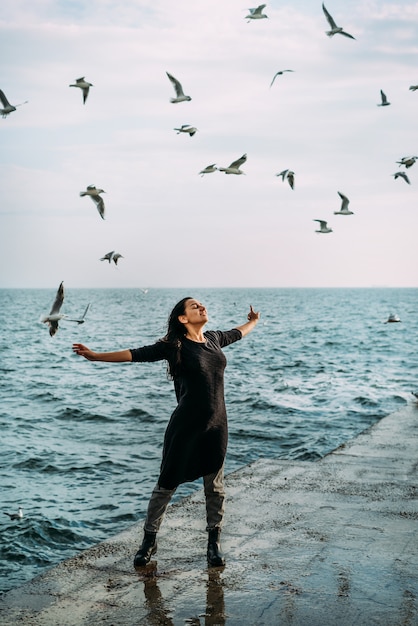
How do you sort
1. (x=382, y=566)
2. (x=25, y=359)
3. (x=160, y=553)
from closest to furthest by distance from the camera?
(x=382, y=566)
(x=160, y=553)
(x=25, y=359)

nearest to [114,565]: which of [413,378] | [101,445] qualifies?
[101,445]

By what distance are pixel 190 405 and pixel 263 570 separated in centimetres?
133

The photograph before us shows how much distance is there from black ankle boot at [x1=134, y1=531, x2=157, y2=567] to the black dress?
445mm

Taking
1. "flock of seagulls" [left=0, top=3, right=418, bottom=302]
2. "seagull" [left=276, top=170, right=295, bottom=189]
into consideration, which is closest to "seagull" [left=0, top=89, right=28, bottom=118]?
"flock of seagulls" [left=0, top=3, right=418, bottom=302]

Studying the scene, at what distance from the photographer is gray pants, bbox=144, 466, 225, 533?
5270mm

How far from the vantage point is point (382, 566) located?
209 inches

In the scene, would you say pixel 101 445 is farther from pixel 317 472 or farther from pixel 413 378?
pixel 413 378

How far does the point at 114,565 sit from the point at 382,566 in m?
1.97

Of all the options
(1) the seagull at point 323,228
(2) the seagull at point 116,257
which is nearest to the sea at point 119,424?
(2) the seagull at point 116,257

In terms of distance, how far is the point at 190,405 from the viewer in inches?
201

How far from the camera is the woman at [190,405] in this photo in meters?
5.11

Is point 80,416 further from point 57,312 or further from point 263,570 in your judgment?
point 263,570

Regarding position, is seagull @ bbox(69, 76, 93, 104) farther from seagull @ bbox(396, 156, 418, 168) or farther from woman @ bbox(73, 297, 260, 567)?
woman @ bbox(73, 297, 260, 567)

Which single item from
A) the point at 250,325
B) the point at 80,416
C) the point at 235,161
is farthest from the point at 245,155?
the point at 80,416
